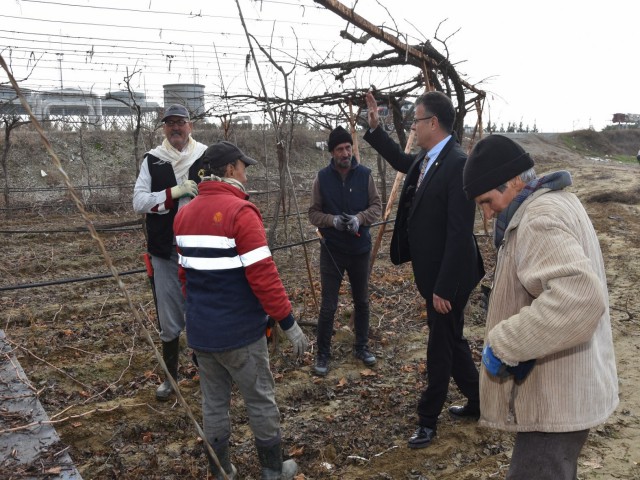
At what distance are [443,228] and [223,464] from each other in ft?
5.91

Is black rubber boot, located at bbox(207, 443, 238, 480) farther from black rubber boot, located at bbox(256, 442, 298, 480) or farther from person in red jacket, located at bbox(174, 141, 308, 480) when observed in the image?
black rubber boot, located at bbox(256, 442, 298, 480)

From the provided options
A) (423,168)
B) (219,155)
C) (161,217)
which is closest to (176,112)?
→ (161,217)

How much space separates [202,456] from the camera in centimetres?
332

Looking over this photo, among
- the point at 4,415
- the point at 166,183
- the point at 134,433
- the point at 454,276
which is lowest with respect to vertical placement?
the point at 134,433

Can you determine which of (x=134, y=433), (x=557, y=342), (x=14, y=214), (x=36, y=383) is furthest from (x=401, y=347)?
(x=14, y=214)

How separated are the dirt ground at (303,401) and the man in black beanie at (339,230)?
1.86 ft

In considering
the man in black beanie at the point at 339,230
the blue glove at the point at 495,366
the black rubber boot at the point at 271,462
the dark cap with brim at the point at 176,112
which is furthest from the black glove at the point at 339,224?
the blue glove at the point at 495,366

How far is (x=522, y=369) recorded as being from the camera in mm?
1877

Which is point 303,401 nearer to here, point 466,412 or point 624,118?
point 466,412

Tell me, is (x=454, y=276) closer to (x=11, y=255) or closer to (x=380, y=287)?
(x=380, y=287)

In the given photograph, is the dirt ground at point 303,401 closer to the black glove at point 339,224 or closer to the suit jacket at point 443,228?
the suit jacket at point 443,228

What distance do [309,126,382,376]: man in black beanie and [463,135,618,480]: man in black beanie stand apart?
7.48 feet

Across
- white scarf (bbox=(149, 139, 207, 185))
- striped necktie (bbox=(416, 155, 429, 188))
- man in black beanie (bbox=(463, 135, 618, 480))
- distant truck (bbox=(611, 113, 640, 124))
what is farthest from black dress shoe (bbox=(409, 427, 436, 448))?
distant truck (bbox=(611, 113, 640, 124))

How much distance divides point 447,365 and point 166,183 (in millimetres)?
2208
